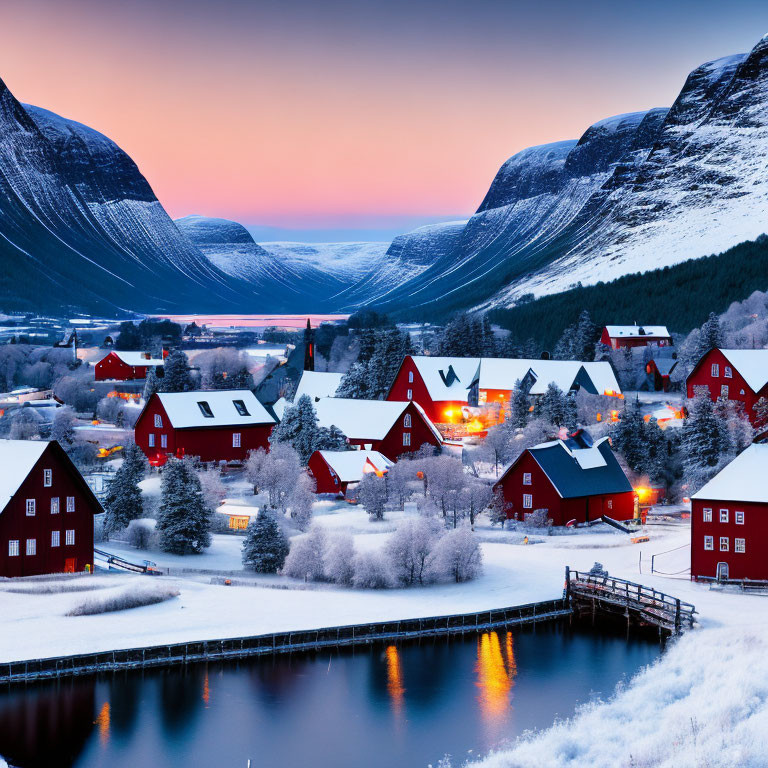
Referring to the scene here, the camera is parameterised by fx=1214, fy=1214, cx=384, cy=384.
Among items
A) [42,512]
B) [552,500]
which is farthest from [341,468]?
[42,512]

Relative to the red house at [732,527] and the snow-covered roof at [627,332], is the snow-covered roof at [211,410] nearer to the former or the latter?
the red house at [732,527]

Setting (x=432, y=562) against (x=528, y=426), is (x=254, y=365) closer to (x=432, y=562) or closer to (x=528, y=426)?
(x=528, y=426)

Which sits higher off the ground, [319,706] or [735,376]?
[735,376]

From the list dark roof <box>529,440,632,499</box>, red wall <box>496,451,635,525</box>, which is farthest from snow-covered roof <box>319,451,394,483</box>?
dark roof <box>529,440,632,499</box>

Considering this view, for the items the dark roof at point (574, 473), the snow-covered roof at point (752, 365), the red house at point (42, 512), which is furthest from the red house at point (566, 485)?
the red house at point (42, 512)

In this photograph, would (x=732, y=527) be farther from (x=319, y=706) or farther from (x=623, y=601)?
(x=319, y=706)

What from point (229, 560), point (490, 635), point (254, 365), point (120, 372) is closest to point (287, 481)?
point (229, 560)
